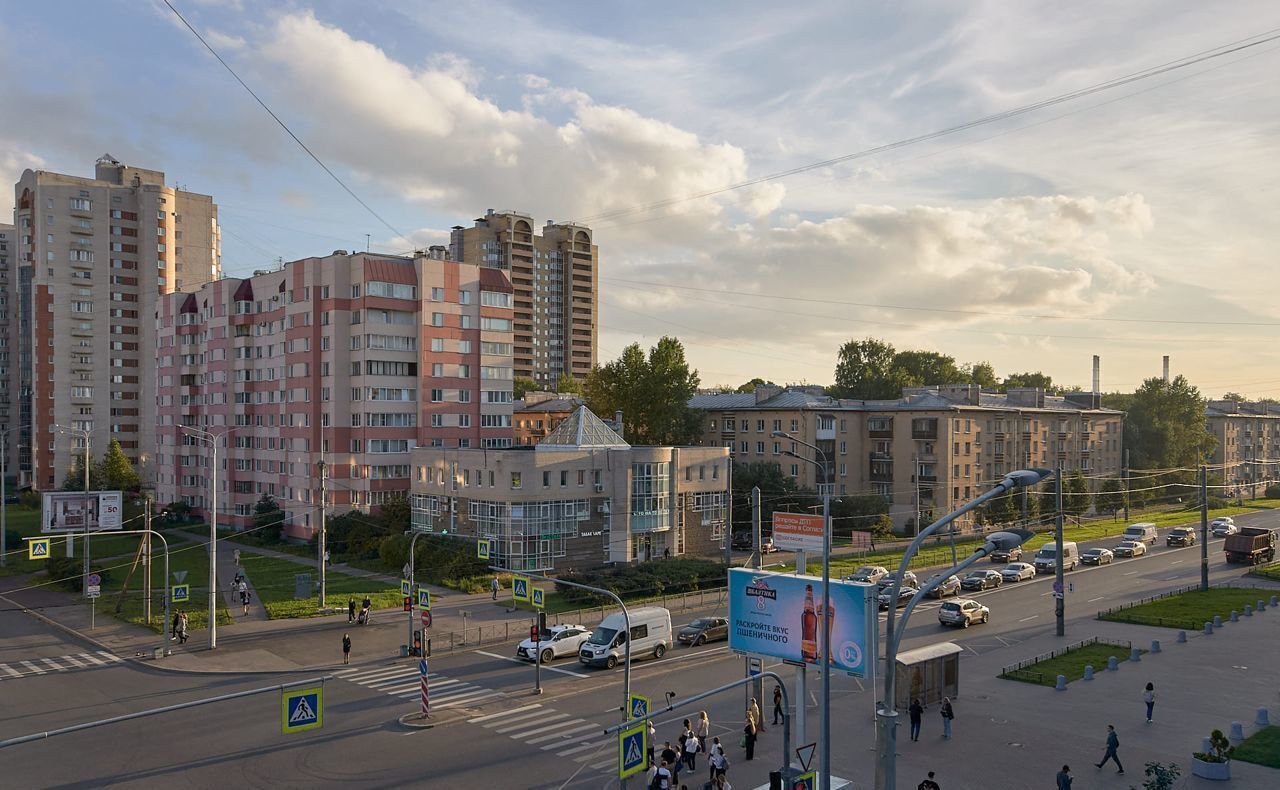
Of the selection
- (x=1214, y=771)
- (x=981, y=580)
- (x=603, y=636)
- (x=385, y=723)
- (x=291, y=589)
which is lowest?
(x=981, y=580)

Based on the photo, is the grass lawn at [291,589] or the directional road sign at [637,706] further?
the grass lawn at [291,589]

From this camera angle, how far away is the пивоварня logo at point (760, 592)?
2784 centimetres

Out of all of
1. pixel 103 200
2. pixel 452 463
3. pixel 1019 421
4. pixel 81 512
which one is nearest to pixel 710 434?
pixel 1019 421

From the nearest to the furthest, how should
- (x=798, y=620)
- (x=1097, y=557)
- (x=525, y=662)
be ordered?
(x=798, y=620) < (x=525, y=662) < (x=1097, y=557)

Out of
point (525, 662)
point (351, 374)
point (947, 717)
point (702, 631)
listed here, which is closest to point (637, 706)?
point (947, 717)

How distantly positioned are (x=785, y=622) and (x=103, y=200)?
125 meters

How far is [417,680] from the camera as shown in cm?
3778

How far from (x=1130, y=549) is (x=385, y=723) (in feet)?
230

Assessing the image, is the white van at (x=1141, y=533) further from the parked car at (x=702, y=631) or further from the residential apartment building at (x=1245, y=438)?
the residential apartment building at (x=1245, y=438)

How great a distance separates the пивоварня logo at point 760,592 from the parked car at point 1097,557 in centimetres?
5689

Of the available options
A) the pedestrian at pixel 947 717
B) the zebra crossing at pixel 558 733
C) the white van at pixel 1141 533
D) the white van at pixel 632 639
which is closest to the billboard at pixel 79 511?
the white van at pixel 632 639

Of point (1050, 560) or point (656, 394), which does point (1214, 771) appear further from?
point (656, 394)

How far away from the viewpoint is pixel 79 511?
55656 mm

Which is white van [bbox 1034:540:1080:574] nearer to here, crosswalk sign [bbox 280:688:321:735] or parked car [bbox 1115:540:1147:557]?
parked car [bbox 1115:540:1147:557]
